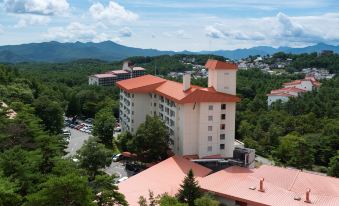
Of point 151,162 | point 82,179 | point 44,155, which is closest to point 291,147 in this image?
point 151,162

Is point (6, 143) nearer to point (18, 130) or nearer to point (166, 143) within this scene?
point (18, 130)

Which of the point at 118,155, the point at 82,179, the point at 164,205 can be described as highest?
the point at 82,179

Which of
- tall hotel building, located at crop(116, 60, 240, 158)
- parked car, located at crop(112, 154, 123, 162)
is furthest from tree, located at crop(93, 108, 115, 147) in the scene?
tall hotel building, located at crop(116, 60, 240, 158)

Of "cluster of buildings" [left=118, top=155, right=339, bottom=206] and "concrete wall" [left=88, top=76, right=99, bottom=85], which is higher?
"concrete wall" [left=88, top=76, right=99, bottom=85]

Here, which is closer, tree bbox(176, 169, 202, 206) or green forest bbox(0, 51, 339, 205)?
green forest bbox(0, 51, 339, 205)

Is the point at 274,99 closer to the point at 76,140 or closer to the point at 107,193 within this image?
the point at 76,140

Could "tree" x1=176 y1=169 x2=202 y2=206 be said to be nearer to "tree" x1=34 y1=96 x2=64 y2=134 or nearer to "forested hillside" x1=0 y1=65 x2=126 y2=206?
"forested hillside" x1=0 y1=65 x2=126 y2=206

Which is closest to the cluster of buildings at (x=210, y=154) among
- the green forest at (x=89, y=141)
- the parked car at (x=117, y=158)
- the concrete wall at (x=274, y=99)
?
the green forest at (x=89, y=141)

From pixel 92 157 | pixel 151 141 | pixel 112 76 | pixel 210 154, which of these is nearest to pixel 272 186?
pixel 210 154

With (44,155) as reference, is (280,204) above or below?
below
